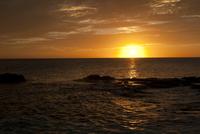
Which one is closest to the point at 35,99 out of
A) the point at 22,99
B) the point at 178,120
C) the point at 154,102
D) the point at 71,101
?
the point at 22,99

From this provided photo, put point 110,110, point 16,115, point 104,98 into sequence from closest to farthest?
point 16,115 < point 110,110 < point 104,98

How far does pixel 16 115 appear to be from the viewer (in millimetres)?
28844

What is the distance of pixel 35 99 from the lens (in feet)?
132

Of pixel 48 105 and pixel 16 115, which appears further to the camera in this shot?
pixel 48 105

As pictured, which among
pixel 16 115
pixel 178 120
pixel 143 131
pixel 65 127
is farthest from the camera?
pixel 16 115

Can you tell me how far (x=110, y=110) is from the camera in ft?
103

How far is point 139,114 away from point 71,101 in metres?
11.9

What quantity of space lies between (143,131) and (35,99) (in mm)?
21479

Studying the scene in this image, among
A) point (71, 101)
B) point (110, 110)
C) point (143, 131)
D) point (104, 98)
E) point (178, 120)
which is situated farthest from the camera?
point (104, 98)

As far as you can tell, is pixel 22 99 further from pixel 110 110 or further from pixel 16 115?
pixel 110 110

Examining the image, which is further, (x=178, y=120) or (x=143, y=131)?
(x=178, y=120)

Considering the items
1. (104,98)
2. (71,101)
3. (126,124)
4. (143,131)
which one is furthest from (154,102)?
(143,131)

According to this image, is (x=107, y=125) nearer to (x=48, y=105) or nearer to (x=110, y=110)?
(x=110, y=110)

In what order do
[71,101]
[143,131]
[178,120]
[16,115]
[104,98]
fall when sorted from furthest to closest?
1. [104,98]
2. [71,101]
3. [16,115]
4. [178,120]
5. [143,131]
